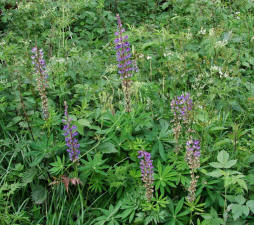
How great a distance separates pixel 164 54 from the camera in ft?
11.5

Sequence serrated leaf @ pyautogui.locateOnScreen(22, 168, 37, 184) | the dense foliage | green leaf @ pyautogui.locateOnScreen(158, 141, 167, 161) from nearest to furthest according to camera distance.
Result: the dense foliage, green leaf @ pyautogui.locateOnScreen(158, 141, 167, 161), serrated leaf @ pyautogui.locateOnScreen(22, 168, 37, 184)

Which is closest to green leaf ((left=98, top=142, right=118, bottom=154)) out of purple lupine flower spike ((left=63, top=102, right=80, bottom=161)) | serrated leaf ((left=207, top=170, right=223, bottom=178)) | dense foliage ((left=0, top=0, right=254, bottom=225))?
dense foliage ((left=0, top=0, right=254, bottom=225))

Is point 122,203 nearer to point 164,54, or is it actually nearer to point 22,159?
point 22,159

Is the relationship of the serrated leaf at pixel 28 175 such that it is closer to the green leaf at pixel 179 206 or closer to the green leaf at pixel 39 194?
the green leaf at pixel 39 194

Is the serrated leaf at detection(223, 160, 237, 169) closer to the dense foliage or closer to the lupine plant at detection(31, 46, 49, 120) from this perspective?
the dense foliage

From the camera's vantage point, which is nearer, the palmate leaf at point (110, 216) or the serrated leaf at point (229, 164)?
the serrated leaf at point (229, 164)

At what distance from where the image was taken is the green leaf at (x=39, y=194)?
256 cm

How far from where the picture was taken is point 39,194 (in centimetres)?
260

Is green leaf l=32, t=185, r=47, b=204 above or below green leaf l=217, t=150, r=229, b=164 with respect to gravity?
below

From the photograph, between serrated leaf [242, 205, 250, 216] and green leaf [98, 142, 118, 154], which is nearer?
serrated leaf [242, 205, 250, 216]

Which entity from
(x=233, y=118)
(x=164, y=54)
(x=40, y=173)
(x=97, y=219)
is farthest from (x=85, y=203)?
(x=164, y=54)

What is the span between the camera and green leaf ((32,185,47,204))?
2.56m

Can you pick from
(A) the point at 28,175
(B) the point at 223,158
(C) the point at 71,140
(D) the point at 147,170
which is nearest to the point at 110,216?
(D) the point at 147,170

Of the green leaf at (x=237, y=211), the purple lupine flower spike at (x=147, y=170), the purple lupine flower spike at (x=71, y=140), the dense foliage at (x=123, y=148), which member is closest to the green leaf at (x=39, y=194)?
the dense foliage at (x=123, y=148)
